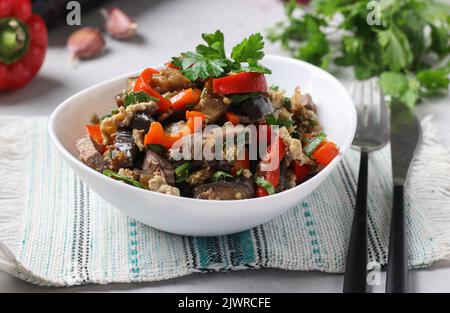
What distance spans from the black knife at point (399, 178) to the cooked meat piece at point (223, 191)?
620 mm

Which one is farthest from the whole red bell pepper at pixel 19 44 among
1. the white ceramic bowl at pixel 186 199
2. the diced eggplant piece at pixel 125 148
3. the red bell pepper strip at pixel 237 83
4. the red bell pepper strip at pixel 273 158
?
the red bell pepper strip at pixel 273 158

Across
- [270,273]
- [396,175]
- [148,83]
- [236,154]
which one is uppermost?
[148,83]

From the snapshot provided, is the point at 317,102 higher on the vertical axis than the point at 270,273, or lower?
higher

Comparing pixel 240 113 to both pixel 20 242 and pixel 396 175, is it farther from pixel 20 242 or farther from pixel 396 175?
pixel 20 242

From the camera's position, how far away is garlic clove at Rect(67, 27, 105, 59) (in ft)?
14.6

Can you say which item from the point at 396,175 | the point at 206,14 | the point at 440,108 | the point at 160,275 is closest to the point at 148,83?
the point at 160,275

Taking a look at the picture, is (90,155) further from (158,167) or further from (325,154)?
(325,154)

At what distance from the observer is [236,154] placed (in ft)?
8.34

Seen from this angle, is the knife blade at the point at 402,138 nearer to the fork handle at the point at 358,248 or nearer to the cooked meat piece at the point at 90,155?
the fork handle at the point at 358,248

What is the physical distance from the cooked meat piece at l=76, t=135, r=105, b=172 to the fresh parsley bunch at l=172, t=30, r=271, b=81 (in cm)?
50

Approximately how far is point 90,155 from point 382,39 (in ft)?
7.49

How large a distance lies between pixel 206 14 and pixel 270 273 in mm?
3151

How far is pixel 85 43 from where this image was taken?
176 inches

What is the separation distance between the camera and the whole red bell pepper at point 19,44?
411 cm
